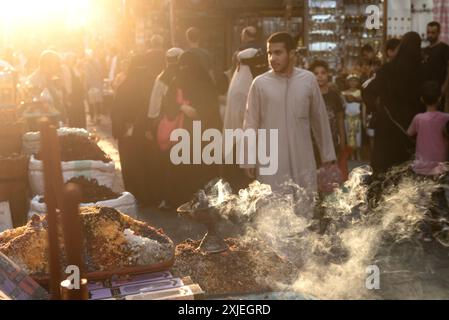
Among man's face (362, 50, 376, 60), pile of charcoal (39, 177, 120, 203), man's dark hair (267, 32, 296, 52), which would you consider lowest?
pile of charcoal (39, 177, 120, 203)

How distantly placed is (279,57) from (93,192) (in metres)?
1.86

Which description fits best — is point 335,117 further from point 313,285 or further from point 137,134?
point 313,285

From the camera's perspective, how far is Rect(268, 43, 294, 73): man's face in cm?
543

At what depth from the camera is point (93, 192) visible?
6.02m

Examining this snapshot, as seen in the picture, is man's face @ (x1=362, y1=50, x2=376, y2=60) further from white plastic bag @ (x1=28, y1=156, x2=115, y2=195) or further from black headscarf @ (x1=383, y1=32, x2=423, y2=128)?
white plastic bag @ (x1=28, y1=156, x2=115, y2=195)

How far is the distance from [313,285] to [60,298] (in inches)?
68.4

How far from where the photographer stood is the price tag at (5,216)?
7.04 m

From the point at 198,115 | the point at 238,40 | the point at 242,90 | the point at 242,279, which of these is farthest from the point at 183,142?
the point at 238,40

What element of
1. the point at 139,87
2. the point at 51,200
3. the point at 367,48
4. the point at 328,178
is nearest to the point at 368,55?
the point at 367,48

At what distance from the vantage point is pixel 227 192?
450 cm

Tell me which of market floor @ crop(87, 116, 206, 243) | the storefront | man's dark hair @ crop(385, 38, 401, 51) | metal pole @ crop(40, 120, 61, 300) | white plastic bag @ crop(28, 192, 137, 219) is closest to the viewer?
metal pole @ crop(40, 120, 61, 300)

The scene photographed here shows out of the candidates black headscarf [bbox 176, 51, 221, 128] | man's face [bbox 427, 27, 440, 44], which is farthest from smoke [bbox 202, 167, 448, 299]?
man's face [bbox 427, 27, 440, 44]

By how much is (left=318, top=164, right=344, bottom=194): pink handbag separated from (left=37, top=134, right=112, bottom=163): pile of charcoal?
7.07ft
